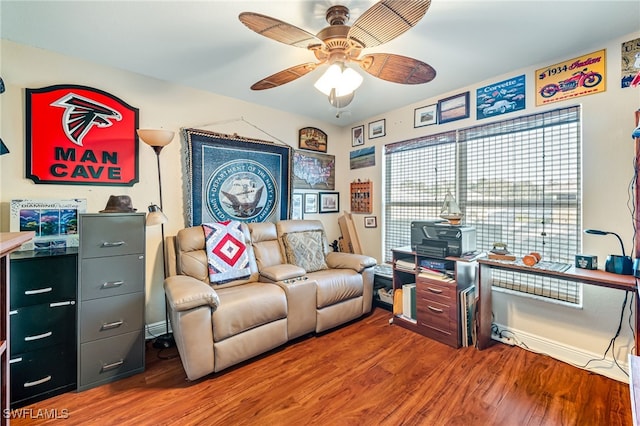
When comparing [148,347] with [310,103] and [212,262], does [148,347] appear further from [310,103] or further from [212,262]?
[310,103]

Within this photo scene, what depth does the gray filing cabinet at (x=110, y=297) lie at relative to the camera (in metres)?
1.79

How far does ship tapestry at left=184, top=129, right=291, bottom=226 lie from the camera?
2715 millimetres

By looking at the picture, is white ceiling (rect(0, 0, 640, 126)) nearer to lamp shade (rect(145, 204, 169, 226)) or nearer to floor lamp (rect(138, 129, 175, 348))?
floor lamp (rect(138, 129, 175, 348))

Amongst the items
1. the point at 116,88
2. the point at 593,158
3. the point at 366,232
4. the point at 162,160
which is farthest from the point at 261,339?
the point at 593,158

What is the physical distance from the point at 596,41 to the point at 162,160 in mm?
3478

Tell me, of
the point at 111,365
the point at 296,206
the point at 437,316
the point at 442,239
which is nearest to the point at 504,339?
the point at 437,316

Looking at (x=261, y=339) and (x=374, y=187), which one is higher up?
(x=374, y=187)

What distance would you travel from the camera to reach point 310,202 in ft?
11.9

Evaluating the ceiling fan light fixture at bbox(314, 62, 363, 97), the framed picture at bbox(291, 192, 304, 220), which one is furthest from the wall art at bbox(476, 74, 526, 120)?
the framed picture at bbox(291, 192, 304, 220)

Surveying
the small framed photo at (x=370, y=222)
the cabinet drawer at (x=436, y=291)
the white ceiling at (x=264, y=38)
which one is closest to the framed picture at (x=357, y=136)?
the small framed photo at (x=370, y=222)

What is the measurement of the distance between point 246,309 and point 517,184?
8.05ft

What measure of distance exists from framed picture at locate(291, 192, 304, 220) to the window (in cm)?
141

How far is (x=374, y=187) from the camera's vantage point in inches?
142

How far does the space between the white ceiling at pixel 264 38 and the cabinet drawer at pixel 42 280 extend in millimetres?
1466
